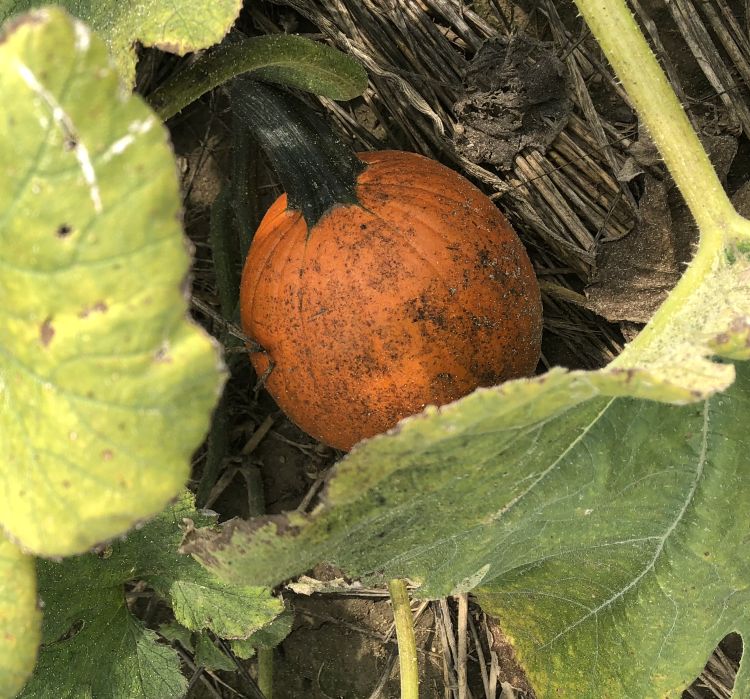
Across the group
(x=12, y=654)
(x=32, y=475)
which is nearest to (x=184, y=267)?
(x=32, y=475)

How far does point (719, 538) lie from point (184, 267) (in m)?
1.09

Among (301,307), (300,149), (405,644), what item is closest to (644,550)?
(405,644)

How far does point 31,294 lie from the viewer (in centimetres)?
91

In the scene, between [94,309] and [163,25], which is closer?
[94,309]

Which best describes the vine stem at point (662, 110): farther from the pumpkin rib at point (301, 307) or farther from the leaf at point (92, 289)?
the leaf at point (92, 289)

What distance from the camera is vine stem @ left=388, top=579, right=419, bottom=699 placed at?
1.75 metres

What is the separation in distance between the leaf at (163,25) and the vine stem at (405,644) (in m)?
1.05

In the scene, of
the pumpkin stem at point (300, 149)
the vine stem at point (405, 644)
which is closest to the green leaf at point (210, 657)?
the vine stem at point (405, 644)

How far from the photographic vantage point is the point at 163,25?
1.29 m

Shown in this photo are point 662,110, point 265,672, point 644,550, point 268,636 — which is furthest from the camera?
point 265,672

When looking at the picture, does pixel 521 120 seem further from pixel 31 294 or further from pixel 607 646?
pixel 31 294

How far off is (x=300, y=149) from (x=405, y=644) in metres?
1.06

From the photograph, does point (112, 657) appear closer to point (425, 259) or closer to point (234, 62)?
point (425, 259)

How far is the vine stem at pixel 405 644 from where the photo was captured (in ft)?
5.75
